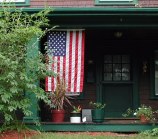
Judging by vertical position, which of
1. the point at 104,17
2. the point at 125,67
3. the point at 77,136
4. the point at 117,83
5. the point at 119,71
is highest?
the point at 104,17

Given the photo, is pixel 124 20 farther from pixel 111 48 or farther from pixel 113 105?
pixel 113 105

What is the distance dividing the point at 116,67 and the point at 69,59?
8.69 feet

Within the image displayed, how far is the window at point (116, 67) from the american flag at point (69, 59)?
2211 mm

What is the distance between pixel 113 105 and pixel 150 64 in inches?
73.2

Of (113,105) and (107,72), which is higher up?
(107,72)

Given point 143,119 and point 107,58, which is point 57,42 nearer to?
point 107,58

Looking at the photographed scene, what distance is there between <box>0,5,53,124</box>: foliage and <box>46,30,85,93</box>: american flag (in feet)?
3.99

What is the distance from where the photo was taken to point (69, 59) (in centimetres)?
1152

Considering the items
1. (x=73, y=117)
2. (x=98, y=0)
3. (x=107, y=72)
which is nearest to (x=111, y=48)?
(x=107, y=72)

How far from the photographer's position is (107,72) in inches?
535

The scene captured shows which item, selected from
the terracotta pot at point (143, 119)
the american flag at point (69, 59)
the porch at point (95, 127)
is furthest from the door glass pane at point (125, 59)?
the porch at point (95, 127)

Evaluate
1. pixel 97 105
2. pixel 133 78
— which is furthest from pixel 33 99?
pixel 133 78

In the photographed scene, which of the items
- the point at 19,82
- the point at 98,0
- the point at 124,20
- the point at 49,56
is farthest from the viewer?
the point at 98,0

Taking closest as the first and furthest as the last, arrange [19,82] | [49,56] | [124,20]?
[19,82], [49,56], [124,20]
